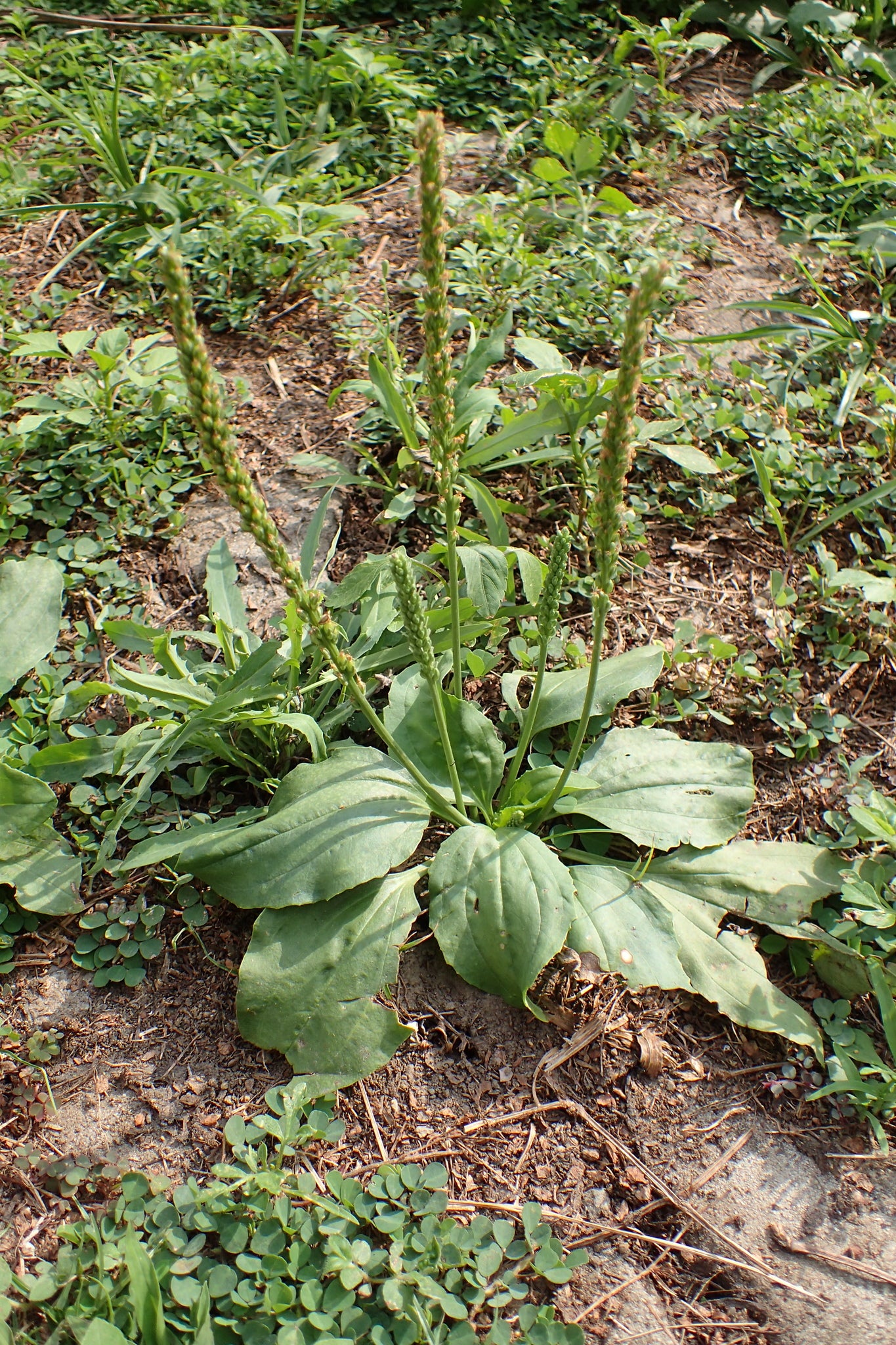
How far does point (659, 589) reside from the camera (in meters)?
3.44

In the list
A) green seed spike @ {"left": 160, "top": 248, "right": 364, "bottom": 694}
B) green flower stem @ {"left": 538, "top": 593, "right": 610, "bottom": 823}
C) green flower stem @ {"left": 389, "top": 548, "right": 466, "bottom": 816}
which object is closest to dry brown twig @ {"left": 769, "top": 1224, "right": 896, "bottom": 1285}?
green flower stem @ {"left": 538, "top": 593, "right": 610, "bottom": 823}

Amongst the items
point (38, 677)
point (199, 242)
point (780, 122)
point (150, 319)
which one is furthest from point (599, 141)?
point (38, 677)

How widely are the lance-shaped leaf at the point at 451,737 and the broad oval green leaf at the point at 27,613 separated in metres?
1.14

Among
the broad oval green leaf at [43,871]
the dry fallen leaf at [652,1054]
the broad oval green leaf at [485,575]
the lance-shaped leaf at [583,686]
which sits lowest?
the dry fallen leaf at [652,1054]

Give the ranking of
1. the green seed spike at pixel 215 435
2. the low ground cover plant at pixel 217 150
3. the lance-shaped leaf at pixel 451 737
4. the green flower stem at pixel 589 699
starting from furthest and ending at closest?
1. the low ground cover plant at pixel 217 150
2. the lance-shaped leaf at pixel 451 737
3. the green flower stem at pixel 589 699
4. the green seed spike at pixel 215 435

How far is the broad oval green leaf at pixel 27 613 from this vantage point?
301 centimetres

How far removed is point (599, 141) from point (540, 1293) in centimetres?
446

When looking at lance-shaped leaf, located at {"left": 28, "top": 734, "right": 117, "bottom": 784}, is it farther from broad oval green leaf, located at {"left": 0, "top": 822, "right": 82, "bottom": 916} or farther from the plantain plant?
the plantain plant

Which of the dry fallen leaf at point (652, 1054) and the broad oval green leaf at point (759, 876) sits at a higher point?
the broad oval green leaf at point (759, 876)

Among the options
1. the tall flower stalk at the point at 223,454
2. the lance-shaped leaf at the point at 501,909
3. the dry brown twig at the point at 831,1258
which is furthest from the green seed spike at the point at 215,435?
the dry brown twig at the point at 831,1258

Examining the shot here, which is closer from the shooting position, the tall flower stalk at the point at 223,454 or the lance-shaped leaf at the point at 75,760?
the tall flower stalk at the point at 223,454

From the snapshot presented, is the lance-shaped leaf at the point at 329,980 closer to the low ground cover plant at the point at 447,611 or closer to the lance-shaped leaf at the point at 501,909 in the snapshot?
the low ground cover plant at the point at 447,611

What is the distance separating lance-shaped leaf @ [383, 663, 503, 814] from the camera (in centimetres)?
272

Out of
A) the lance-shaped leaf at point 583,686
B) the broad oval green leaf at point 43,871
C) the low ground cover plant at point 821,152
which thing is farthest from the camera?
the low ground cover plant at point 821,152
